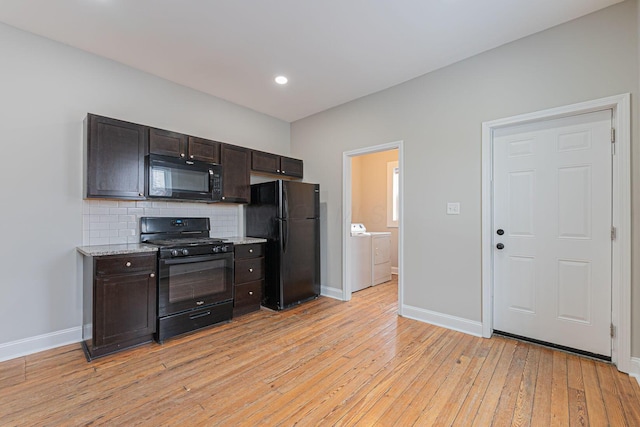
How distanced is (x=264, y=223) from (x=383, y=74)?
2.34 m

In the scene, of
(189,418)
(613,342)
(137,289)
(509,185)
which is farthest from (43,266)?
(613,342)

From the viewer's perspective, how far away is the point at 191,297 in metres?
2.96

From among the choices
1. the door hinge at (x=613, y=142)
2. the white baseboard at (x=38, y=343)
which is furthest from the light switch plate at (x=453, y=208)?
the white baseboard at (x=38, y=343)

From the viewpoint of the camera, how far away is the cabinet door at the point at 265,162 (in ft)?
13.1

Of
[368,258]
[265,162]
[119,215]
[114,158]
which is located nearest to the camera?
→ [114,158]

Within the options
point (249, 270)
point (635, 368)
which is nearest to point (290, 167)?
point (249, 270)

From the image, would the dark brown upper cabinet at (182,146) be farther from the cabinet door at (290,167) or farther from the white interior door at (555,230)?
the white interior door at (555,230)

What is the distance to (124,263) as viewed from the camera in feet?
8.34

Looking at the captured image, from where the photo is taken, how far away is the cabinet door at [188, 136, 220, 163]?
11.0ft

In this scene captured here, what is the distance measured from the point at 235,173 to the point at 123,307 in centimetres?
193

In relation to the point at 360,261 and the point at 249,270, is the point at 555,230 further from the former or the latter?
the point at 249,270

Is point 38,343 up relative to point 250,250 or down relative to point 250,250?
down

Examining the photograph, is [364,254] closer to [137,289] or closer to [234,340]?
[234,340]

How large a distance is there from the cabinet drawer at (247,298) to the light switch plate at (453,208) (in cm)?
240
